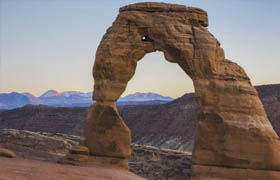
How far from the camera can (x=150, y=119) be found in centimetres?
6638

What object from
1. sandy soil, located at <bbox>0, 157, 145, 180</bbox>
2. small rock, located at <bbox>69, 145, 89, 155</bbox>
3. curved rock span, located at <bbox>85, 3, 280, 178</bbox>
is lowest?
small rock, located at <bbox>69, 145, 89, 155</bbox>

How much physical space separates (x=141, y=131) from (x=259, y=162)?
45.8 metres

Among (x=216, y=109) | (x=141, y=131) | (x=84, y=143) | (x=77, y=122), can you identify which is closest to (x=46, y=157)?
(x=84, y=143)

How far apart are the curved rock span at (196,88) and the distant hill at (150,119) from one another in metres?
30.2

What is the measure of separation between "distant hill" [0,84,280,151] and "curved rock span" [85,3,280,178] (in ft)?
99.2

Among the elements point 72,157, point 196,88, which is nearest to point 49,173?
point 72,157

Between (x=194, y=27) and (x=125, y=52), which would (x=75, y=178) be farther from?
(x=194, y=27)

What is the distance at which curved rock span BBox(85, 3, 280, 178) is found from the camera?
1859cm

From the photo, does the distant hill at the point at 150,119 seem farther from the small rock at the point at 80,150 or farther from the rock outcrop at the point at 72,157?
the small rock at the point at 80,150

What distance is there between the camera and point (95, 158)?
19.8 meters

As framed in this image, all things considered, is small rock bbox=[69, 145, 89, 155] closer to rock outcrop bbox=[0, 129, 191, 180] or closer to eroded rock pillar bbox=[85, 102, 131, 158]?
rock outcrop bbox=[0, 129, 191, 180]

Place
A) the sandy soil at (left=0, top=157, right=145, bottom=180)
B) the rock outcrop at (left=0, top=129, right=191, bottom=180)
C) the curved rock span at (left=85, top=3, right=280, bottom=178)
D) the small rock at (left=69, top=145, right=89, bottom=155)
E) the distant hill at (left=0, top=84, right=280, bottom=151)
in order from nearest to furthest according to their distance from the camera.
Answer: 1. the sandy soil at (left=0, top=157, right=145, bottom=180)
2. the curved rock span at (left=85, top=3, right=280, bottom=178)
3. the rock outcrop at (left=0, top=129, right=191, bottom=180)
4. the small rock at (left=69, top=145, right=89, bottom=155)
5. the distant hill at (left=0, top=84, right=280, bottom=151)

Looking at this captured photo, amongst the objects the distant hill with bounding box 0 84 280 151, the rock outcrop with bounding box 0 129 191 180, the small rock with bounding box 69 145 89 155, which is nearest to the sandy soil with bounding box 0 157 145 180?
the rock outcrop with bounding box 0 129 191 180

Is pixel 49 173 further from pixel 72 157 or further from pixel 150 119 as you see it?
pixel 150 119
